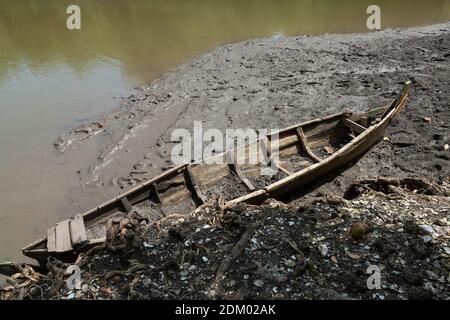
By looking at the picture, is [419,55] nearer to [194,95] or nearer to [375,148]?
[375,148]

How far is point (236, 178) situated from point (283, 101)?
4.29m

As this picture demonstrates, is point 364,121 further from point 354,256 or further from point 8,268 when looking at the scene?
point 8,268

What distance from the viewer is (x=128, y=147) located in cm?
896

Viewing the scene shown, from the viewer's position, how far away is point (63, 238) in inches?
205

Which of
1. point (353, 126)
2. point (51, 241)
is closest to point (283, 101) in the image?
point (353, 126)

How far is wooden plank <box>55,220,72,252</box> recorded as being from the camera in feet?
16.6

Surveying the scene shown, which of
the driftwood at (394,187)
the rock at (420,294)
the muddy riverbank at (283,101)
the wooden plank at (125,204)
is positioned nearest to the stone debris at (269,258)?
the rock at (420,294)

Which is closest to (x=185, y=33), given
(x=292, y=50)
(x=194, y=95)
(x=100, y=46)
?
(x=100, y=46)

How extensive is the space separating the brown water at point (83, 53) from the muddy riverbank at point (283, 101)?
742mm

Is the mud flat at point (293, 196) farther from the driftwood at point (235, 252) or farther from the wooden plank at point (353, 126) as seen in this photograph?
the wooden plank at point (353, 126)

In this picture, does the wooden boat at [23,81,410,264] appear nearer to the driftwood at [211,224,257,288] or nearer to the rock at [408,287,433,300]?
the driftwood at [211,224,257,288]

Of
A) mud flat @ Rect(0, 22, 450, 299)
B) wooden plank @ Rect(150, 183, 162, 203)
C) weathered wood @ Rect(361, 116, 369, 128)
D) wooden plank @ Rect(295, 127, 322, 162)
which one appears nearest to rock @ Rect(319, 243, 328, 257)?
mud flat @ Rect(0, 22, 450, 299)

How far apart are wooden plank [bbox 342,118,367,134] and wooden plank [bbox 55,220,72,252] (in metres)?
5.64
